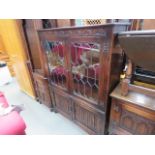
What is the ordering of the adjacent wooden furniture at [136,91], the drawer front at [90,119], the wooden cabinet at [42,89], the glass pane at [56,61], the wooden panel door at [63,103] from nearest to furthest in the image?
the adjacent wooden furniture at [136,91] < the drawer front at [90,119] < the glass pane at [56,61] < the wooden panel door at [63,103] < the wooden cabinet at [42,89]

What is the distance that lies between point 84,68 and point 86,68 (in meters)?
0.03

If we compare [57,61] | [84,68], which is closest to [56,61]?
[57,61]

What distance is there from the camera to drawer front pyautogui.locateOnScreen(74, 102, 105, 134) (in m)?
1.51

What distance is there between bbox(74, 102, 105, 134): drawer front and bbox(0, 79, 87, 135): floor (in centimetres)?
20

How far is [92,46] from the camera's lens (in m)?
1.23

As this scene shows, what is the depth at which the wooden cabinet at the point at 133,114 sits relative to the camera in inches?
42.6

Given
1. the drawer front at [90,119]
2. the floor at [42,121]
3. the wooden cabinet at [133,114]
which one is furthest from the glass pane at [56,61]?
the wooden cabinet at [133,114]

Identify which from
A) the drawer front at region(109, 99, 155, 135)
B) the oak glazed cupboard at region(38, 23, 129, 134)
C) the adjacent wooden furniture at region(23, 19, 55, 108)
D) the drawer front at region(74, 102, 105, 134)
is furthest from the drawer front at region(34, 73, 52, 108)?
the drawer front at region(109, 99, 155, 135)

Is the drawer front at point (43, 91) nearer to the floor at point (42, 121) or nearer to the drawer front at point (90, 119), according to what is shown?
the floor at point (42, 121)

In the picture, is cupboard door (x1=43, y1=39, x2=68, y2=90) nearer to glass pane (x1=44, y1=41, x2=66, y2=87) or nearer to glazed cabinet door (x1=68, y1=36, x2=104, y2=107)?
glass pane (x1=44, y1=41, x2=66, y2=87)

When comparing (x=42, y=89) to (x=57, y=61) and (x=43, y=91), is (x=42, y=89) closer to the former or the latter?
(x=43, y=91)

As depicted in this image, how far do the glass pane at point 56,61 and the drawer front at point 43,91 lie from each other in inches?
10.2
